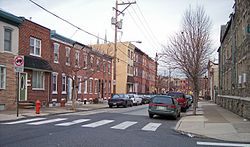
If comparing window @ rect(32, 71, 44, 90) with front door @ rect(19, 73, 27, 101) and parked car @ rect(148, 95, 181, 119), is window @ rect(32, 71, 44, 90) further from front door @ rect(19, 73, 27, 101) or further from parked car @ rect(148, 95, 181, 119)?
parked car @ rect(148, 95, 181, 119)

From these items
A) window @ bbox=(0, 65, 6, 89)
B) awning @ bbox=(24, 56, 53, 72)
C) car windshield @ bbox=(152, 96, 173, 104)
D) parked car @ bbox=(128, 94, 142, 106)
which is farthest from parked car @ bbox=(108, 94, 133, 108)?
window @ bbox=(0, 65, 6, 89)

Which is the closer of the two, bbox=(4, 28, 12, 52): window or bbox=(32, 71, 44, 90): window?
bbox=(4, 28, 12, 52): window

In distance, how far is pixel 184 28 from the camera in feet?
93.5

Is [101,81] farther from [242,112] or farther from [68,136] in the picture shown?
[68,136]

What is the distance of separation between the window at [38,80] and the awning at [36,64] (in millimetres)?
741

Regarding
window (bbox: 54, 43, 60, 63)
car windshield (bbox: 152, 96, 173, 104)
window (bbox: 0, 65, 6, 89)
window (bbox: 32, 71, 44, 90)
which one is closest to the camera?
car windshield (bbox: 152, 96, 173, 104)

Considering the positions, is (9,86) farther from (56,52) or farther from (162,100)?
(162,100)

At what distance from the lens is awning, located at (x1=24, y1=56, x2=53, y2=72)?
2448cm

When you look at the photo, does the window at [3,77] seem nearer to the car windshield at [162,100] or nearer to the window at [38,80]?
the window at [38,80]

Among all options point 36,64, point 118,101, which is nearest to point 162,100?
point 36,64

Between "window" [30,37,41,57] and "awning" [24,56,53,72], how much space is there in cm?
49

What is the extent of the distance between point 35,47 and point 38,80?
2.76 metres

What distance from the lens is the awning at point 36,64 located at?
80.3 feet

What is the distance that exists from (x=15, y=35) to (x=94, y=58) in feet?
53.8
